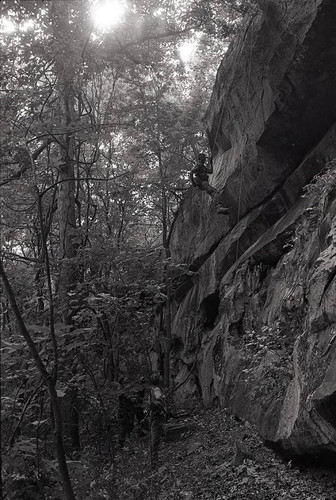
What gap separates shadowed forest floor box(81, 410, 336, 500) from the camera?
5332mm

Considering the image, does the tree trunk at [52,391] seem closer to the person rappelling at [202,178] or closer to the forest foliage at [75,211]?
the forest foliage at [75,211]

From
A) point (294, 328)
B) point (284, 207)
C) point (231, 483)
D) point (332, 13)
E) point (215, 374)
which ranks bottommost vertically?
point (231, 483)

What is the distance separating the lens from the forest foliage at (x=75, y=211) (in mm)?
4132

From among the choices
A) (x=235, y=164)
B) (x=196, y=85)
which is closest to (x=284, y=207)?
(x=235, y=164)

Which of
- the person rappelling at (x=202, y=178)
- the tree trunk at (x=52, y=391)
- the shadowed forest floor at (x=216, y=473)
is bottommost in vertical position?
the shadowed forest floor at (x=216, y=473)

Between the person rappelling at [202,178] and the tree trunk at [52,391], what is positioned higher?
the person rappelling at [202,178]

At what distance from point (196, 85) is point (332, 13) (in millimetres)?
12605

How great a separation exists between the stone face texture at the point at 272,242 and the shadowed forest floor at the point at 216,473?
33 cm

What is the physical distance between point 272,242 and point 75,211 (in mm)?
5358

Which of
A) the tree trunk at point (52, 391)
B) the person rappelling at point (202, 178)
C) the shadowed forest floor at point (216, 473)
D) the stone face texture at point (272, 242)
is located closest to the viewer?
the tree trunk at point (52, 391)

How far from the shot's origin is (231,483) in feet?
20.6

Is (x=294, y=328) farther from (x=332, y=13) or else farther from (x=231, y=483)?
(x=332, y=13)

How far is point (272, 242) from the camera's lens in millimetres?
9641

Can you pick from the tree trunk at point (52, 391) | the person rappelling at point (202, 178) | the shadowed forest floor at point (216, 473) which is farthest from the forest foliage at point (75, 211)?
the person rappelling at point (202, 178)
